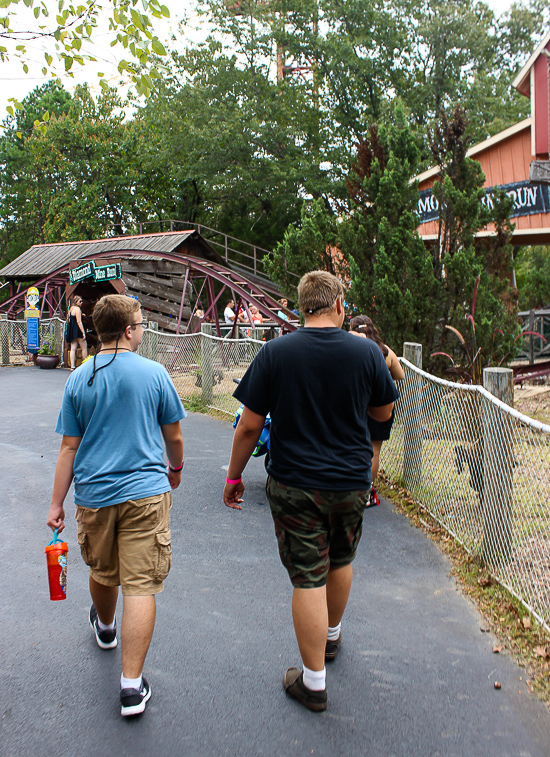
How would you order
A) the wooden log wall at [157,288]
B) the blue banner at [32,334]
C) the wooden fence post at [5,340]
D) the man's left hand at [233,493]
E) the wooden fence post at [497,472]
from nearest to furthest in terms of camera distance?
the man's left hand at [233,493] → the wooden fence post at [497,472] → the blue banner at [32,334] → the wooden fence post at [5,340] → the wooden log wall at [157,288]

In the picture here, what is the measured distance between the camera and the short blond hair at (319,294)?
3.02 m

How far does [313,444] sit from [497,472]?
6.37 feet

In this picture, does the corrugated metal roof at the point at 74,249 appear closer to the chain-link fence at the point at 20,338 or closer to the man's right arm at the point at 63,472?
the chain-link fence at the point at 20,338

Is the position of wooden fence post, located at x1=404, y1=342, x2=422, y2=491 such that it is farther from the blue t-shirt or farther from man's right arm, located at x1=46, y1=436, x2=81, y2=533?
man's right arm, located at x1=46, y1=436, x2=81, y2=533

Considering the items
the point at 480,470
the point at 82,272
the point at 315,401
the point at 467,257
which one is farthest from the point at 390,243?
the point at 82,272

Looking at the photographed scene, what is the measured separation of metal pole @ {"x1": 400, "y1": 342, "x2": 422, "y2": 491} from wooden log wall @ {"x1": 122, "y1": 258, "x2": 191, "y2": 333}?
16.7 metres

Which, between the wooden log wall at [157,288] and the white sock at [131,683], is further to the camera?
the wooden log wall at [157,288]

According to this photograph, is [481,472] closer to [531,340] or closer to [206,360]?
[206,360]

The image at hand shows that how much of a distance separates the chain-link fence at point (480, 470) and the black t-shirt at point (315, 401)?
3.46ft

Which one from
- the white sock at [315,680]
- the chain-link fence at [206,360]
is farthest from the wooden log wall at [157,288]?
the white sock at [315,680]

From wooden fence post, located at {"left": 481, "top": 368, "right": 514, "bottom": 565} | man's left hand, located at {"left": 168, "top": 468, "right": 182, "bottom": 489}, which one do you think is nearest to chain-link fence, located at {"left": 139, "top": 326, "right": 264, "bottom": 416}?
wooden fence post, located at {"left": 481, "top": 368, "right": 514, "bottom": 565}

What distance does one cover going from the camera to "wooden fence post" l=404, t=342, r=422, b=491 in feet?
20.0

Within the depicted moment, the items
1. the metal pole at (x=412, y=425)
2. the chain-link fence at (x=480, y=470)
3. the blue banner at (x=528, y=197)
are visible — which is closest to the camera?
the chain-link fence at (x=480, y=470)

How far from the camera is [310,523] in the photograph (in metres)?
2.92
